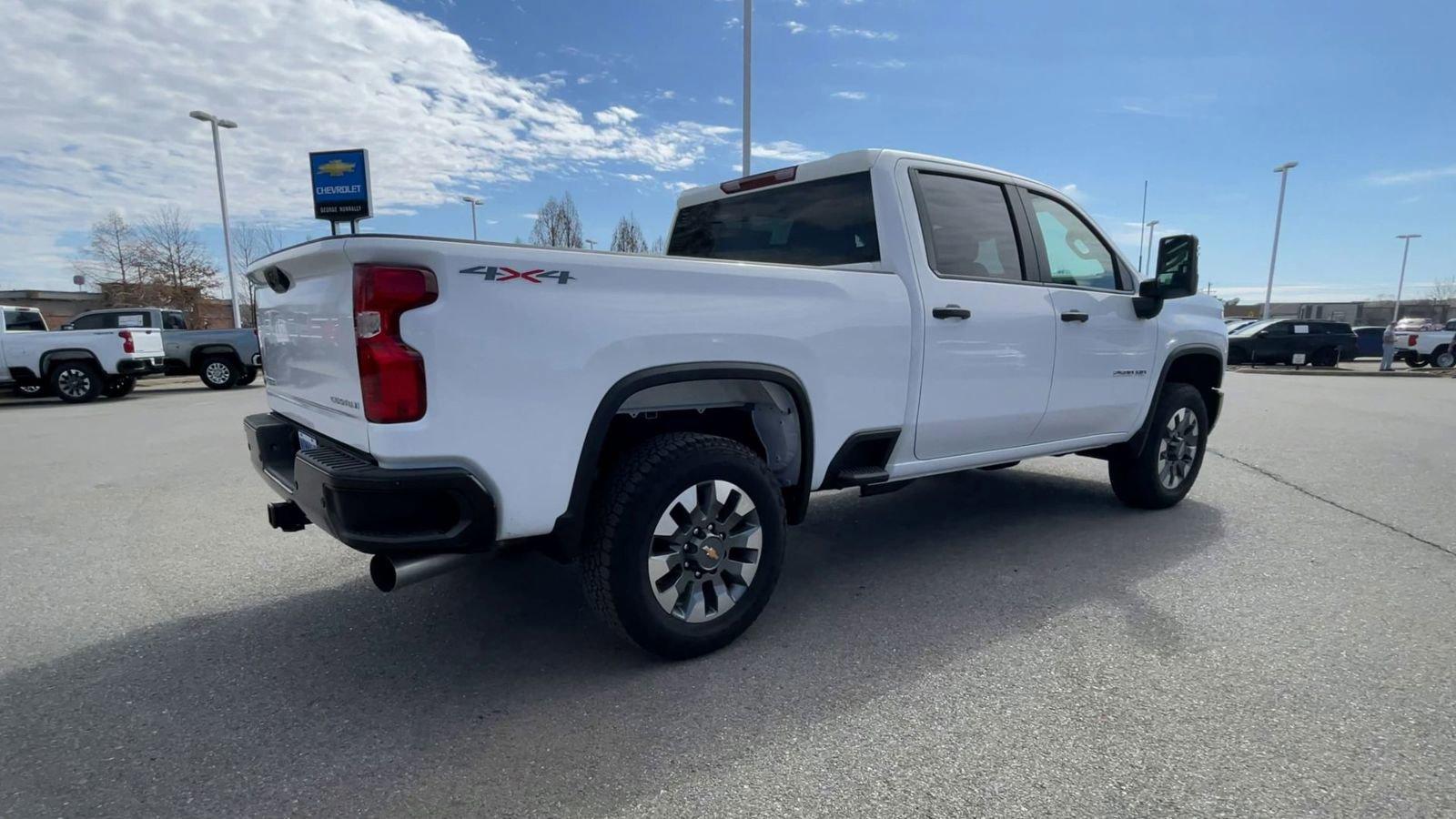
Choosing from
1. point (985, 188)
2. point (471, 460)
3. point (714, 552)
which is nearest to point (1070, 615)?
point (714, 552)

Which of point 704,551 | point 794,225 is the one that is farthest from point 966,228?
point 704,551

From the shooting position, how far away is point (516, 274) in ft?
7.64

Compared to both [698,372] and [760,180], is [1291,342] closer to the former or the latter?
[760,180]

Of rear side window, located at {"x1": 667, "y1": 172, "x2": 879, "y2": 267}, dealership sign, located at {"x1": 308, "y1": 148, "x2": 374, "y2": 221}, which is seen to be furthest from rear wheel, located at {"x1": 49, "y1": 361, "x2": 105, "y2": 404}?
rear side window, located at {"x1": 667, "y1": 172, "x2": 879, "y2": 267}

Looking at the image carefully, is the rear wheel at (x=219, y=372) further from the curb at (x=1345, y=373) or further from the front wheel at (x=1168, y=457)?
the curb at (x=1345, y=373)

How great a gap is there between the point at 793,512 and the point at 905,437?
65 cm

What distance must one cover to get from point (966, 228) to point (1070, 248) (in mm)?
932

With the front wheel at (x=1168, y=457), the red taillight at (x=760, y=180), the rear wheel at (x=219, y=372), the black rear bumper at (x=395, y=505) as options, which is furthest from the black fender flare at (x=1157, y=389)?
the rear wheel at (x=219, y=372)

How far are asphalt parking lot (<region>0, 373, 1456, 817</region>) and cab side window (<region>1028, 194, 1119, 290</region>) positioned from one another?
154cm

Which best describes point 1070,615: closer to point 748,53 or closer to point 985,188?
point 985,188

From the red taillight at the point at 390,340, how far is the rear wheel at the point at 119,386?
615 inches

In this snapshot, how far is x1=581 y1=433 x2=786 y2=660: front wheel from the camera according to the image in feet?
8.78

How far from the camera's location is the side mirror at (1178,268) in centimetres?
432

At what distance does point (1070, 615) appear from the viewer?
11.0 ft
